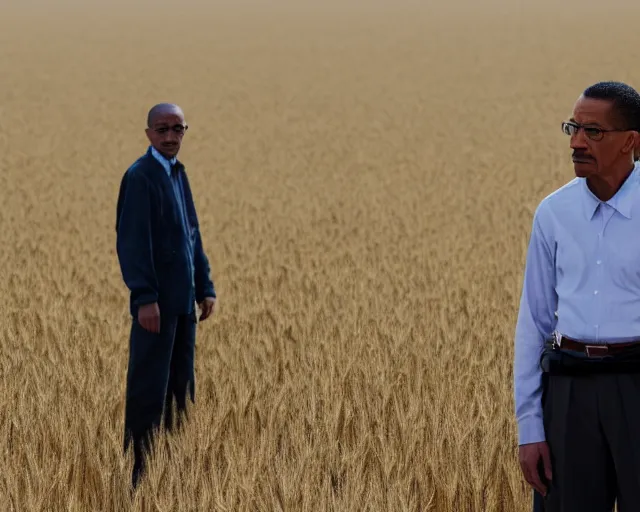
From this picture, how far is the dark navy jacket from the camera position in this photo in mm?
4133

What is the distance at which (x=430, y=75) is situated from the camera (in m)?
32.4

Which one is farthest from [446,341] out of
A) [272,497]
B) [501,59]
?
[501,59]

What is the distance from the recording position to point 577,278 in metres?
2.54

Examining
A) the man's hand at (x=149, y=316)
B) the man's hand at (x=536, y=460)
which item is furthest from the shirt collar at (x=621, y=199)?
the man's hand at (x=149, y=316)

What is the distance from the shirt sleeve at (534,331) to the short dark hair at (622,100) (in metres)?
0.31

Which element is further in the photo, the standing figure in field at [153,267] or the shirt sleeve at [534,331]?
the standing figure in field at [153,267]

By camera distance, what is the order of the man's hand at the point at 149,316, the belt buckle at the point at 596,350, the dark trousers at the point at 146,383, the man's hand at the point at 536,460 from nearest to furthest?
the belt buckle at the point at 596,350, the man's hand at the point at 536,460, the man's hand at the point at 149,316, the dark trousers at the point at 146,383

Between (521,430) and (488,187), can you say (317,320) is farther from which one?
(488,187)

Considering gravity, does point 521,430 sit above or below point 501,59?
below

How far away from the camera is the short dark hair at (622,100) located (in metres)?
2.51

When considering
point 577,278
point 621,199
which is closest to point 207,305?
point 577,278

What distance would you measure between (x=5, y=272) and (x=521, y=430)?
7.11 metres

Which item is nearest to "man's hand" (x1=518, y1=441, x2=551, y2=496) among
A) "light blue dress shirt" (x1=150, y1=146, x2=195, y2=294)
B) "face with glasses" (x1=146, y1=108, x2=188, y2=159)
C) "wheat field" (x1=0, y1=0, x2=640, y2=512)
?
"wheat field" (x1=0, y1=0, x2=640, y2=512)

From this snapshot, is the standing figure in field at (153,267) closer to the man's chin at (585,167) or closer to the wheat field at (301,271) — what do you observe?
the wheat field at (301,271)
